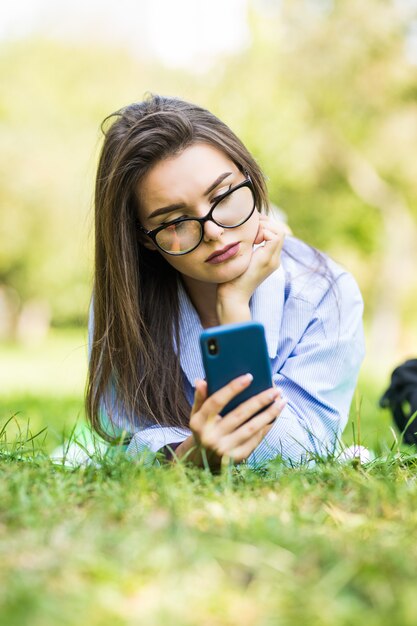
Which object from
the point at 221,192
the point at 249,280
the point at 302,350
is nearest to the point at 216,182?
the point at 221,192

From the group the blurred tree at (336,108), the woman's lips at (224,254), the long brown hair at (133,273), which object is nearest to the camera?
the woman's lips at (224,254)

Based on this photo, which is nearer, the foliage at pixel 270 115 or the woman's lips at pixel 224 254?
the woman's lips at pixel 224 254

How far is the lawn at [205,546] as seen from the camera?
4.23 feet

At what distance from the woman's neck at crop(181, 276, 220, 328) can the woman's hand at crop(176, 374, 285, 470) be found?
986 mm

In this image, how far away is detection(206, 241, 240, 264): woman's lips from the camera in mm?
2867

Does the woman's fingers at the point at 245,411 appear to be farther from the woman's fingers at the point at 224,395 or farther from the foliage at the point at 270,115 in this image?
the foliage at the point at 270,115

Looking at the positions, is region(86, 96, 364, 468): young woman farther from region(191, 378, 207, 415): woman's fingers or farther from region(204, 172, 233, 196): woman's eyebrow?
region(191, 378, 207, 415): woman's fingers

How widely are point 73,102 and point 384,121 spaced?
772 cm

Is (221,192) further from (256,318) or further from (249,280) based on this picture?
(256,318)

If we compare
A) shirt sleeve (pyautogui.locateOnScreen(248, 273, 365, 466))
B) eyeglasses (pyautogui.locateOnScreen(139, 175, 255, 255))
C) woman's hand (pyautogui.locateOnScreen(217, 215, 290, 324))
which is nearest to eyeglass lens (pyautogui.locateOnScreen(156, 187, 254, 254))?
eyeglasses (pyautogui.locateOnScreen(139, 175, 255, 255))

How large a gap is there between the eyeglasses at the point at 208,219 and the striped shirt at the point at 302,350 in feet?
1.40

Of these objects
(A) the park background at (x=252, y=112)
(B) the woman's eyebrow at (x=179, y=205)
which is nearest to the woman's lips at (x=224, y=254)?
(B) the woman's eyebrow at (x=179, y=205)

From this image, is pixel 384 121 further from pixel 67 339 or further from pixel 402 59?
pixel 67 339

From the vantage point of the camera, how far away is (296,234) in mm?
5840
